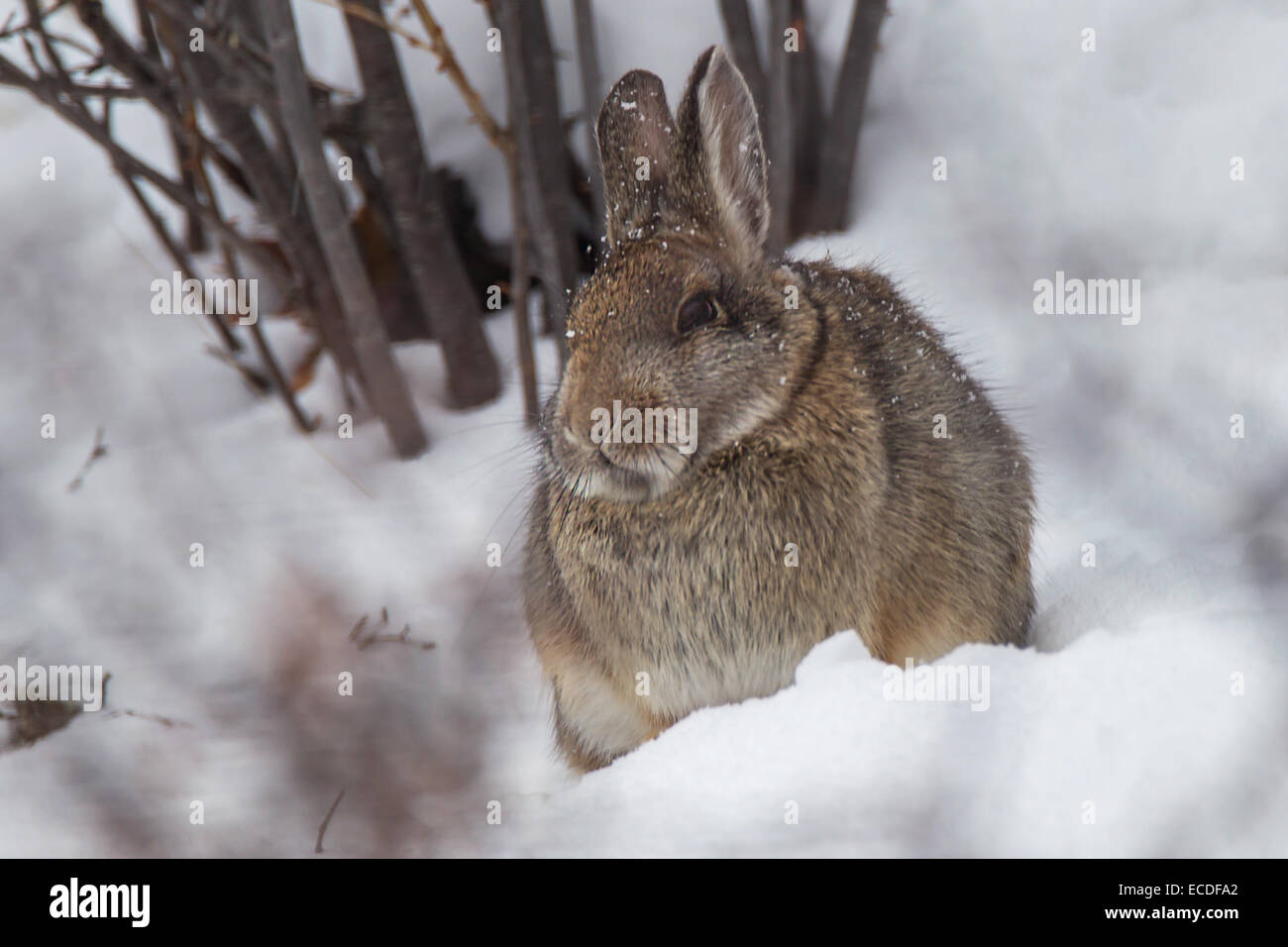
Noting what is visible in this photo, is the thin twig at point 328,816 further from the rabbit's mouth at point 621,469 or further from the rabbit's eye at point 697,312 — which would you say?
the rabbit's eye at point 697,312

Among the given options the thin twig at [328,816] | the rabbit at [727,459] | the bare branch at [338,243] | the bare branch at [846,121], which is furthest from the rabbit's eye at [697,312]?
the bare branch at [338,243]

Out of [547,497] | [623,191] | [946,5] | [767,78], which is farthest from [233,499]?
[946,5]

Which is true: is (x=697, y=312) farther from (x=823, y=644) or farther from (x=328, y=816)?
(x=328, y=816)

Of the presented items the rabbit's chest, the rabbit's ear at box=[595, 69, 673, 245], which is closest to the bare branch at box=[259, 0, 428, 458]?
the rabbit's ear at box=[595, 69, 673, 245]

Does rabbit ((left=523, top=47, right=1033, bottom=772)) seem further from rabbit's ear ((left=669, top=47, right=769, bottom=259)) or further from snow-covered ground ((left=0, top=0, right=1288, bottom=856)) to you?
snow-covered ground ((left=0, top=0, right=1288, bottom=856))

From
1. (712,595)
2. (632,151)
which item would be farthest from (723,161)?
(712,595)

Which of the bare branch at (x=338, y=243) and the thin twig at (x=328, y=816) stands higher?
the bare branch at (x=338, y=243)

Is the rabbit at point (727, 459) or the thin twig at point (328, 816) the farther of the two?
the rabbit at point (727, 459)
